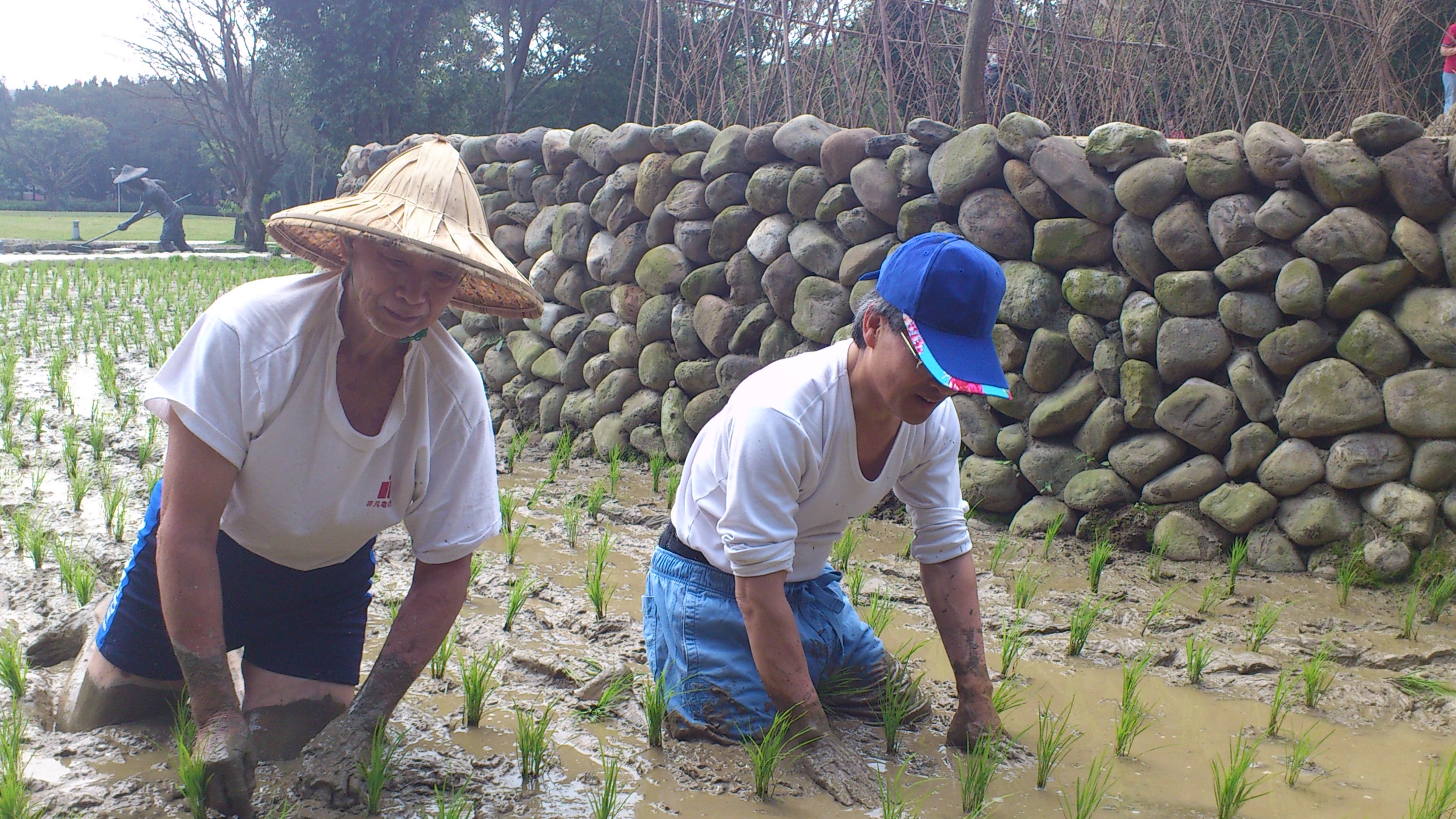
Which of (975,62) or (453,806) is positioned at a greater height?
(975,62)

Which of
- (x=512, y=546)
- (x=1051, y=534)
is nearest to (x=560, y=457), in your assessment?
(x=512, y=546)

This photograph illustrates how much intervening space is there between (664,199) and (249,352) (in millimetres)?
3792

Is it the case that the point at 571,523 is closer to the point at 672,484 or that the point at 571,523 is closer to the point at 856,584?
the point at 672,484

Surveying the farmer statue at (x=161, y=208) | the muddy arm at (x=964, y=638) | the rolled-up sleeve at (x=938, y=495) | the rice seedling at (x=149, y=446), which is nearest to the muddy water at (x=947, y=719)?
the muddy arm at (x=964, y=638)

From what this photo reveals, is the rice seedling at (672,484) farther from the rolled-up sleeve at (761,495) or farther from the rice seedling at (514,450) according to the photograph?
the rolled-up sleeve at (761,495)

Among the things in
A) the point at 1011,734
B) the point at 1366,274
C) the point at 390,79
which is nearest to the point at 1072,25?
the point at 1366,274

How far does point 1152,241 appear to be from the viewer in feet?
13.0

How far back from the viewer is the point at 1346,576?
135 inches

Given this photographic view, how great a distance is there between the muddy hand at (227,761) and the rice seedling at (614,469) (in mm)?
2810

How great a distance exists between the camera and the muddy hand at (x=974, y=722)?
2229 millimetres

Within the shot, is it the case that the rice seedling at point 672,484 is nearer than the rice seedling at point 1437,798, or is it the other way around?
the rice seedling at point 1437,798

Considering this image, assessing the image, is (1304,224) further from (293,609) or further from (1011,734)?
(293,609)

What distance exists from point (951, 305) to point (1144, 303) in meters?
2.42

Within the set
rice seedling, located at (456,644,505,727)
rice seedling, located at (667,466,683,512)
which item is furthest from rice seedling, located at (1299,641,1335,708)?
rice seedling, located at (667,466,683,512)
